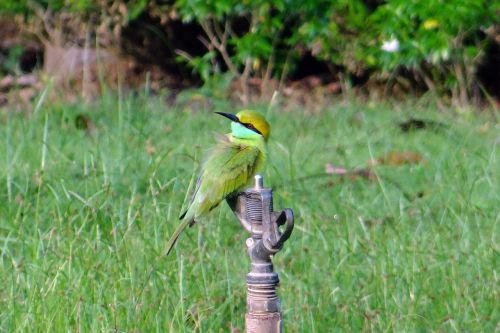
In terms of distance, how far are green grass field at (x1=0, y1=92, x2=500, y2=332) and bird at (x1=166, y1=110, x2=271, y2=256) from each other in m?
0.35

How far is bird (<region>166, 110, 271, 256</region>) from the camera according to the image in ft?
10.0

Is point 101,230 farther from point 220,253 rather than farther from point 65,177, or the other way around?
point 65,177

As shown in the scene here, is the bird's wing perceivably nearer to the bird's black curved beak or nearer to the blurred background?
the bird's black curved beak

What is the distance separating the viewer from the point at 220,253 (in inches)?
159

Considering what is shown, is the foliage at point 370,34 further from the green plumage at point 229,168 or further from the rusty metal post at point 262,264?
the rusty metal post at point 262,264

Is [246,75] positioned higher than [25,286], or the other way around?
[246,75]

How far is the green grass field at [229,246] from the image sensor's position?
3.36m

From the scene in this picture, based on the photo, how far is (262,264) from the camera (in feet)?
8.93

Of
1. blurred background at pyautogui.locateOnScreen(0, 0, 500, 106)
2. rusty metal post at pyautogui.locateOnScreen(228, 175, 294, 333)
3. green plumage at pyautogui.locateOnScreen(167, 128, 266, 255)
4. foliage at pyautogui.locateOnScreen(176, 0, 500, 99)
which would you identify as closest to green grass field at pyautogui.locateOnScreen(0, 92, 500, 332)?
green plumage at pyautogui.locateOnScreen(167, 128, 266, 255)

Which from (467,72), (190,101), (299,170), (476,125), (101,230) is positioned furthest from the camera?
(190,101)

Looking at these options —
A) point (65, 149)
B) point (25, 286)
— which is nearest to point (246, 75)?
point (65, 149)

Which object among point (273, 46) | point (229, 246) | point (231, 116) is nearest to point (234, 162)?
point (231, 116)

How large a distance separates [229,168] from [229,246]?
1.19 m

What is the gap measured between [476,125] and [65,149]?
262cm
